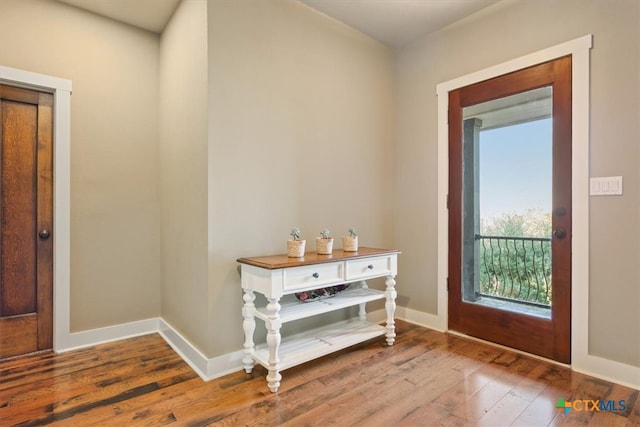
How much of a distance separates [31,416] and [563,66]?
380 centimetres

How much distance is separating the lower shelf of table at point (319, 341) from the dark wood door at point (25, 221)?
1728mm

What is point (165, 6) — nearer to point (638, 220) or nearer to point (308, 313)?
point (308, 313)

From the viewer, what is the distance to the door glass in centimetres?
242

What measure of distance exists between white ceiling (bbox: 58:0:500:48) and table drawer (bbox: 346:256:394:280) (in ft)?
6.58

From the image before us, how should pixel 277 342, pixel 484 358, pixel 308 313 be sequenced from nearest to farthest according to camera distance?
pixel 277 342, pixel 308 313, pixel 484 358

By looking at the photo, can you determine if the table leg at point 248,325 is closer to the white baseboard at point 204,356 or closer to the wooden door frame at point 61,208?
the white baseboard at point 204,356

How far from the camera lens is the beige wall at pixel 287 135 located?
2.18m

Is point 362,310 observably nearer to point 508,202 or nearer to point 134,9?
point 508,202

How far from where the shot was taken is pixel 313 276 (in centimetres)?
215

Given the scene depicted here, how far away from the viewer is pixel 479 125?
2.79m

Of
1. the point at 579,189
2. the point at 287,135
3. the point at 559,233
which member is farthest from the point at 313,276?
the point at 579,189

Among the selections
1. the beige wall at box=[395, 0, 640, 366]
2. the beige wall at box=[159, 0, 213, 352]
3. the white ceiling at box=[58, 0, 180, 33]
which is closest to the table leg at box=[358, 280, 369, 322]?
the beige wall at box=[159, 0, 213, 352]

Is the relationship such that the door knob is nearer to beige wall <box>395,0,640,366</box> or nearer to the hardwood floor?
beige wall <box>395,0,640,366</box>

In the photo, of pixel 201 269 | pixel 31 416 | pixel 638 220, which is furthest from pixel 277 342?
pixel 638 220
